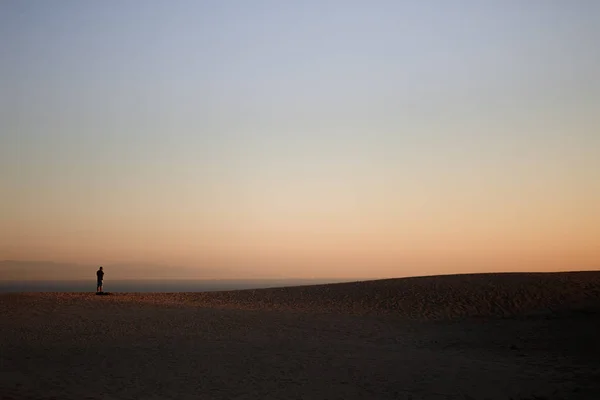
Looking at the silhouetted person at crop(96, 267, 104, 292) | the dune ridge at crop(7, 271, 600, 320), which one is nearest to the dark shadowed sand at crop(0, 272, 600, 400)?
the dune ridge at crop(7, 271, 600, 320)

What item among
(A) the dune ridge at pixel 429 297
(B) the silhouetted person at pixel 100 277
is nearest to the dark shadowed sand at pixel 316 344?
(A) the dune ridge at pixel 429 297

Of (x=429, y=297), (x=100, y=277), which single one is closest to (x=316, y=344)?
(x=429, y=297)

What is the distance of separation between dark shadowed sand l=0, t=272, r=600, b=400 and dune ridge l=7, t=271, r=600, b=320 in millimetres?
109

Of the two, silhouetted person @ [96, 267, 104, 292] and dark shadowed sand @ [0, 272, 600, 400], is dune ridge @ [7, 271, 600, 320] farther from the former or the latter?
silhouetted person @ [96, 267, 104, 292]

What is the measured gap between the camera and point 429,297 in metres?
31.8

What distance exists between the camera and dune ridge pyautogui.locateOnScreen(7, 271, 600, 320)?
28.7 meters

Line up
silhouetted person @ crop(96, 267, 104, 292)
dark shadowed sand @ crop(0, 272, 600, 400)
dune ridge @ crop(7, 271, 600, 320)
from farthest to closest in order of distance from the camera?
1. silhouetted person @ crop(96, 267, 104, 292)
2. dune ridge @ crop(7, 271, 600, 320)
3. dark shadowed sand @ crop(0, 272, 600, 400)

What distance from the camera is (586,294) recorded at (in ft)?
97.1

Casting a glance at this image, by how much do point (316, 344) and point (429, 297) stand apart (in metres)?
12.9

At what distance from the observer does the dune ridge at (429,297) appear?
94.1 feet

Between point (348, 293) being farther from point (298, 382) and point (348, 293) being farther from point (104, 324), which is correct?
point (298, 382)

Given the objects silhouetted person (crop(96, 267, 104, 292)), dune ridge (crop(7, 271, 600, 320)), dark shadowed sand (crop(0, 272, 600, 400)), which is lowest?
dark shadowed sand (crop(0, 272, 600, 400))

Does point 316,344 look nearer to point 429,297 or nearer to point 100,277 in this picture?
point 429,297

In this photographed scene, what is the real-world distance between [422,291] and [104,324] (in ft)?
58.9
